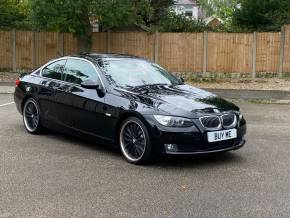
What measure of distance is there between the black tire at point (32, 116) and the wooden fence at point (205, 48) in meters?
13.3

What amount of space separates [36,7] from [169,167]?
597 inches

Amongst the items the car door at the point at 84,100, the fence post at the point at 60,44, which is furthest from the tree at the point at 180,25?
the car door at the point at 84,100

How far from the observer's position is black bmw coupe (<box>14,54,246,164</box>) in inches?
267

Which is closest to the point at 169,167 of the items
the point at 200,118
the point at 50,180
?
the point at 200,118

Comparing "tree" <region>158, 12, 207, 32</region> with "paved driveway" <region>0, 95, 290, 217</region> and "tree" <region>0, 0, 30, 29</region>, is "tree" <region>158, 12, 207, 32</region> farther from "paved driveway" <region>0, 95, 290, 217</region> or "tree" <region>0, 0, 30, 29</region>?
"paved driveway" <region>0, 95, 290, 217</region>

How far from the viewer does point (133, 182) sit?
624cm

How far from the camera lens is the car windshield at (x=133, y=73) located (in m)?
7.82

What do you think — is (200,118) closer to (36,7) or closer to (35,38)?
(36,7)

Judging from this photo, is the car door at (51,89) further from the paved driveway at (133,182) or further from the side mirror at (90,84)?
the side mirror at (90,84)

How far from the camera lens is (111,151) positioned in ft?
26.0

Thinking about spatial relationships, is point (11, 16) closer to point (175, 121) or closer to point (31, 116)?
point (31, 116)

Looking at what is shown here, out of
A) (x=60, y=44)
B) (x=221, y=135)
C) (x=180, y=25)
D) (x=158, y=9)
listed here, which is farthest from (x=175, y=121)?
(x=158, y=9)

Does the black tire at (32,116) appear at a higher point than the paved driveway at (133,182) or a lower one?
higher

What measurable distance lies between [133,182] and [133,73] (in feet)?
Result: 7.73
